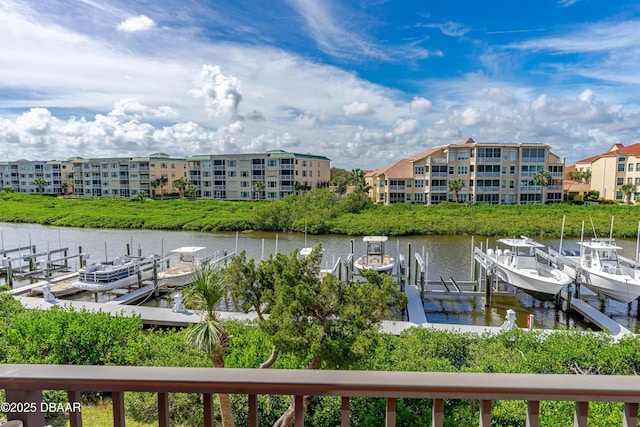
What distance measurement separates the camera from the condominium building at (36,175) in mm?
87250

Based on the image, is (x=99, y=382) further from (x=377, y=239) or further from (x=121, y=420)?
(x=377, y=239)

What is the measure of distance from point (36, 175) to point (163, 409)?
10382cm

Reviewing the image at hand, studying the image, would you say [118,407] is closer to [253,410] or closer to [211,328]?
[253,410]

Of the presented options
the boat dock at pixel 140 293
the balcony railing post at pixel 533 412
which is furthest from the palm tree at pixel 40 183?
the balcony railing post at pixel 533 412

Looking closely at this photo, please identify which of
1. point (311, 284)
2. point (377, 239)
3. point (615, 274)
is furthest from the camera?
point (377, 239)

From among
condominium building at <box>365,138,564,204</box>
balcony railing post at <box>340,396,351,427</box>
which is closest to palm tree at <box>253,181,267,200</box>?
condominium building at <box>365,138,564,204</box>

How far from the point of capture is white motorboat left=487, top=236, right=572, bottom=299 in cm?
1922

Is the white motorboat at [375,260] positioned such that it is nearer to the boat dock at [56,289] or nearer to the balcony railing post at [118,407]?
the boat dock at [56,289]

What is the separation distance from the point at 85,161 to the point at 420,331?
275ft

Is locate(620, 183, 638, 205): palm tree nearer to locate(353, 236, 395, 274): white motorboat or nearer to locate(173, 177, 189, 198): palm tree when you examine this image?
locate(353, 236, 395, 274): white motorboat

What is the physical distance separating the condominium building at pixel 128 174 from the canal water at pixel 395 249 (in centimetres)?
2769

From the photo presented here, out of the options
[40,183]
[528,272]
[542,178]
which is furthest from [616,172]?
[40,183]

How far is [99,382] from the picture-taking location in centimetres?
175

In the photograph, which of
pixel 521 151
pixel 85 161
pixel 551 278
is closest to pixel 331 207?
pixel 521 151
